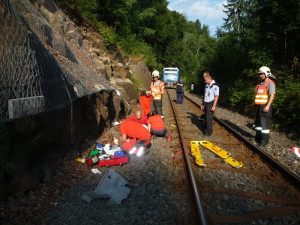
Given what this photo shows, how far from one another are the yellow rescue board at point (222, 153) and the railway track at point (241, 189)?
82 mm

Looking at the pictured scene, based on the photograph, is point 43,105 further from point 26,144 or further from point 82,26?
point 82,26

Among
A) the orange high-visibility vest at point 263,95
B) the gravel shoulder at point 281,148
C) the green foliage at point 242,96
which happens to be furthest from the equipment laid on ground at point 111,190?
the green foliage at point 242,96

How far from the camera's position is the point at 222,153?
199 inches

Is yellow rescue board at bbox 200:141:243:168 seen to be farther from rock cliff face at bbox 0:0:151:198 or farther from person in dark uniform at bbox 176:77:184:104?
person in dark uniform at bbox 176:77:184:104

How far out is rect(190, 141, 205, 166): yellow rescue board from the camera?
446cm

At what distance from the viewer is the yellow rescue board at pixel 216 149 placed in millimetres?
4953

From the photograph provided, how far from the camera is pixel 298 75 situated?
30.9 feet

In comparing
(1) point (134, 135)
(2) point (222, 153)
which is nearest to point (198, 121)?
(2) point (222, 153)

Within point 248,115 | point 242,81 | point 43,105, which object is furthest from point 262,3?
point 43,105

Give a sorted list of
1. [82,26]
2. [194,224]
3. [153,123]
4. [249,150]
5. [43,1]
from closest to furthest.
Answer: [194,224] < [249,150] < [153,123] < [43,1] < [82,26]

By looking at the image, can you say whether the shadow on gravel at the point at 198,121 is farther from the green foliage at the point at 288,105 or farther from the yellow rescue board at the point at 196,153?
the green foliage at the point at 288,105

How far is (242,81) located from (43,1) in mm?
11307

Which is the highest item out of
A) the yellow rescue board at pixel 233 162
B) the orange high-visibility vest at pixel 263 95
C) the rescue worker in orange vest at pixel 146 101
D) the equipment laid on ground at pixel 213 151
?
the orange high-visibility vest at pixel 263 95

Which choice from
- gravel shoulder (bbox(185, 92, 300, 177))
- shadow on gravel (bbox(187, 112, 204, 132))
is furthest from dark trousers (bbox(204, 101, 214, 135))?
gravel shoulder (bbox(185, 92, 300, 177))
